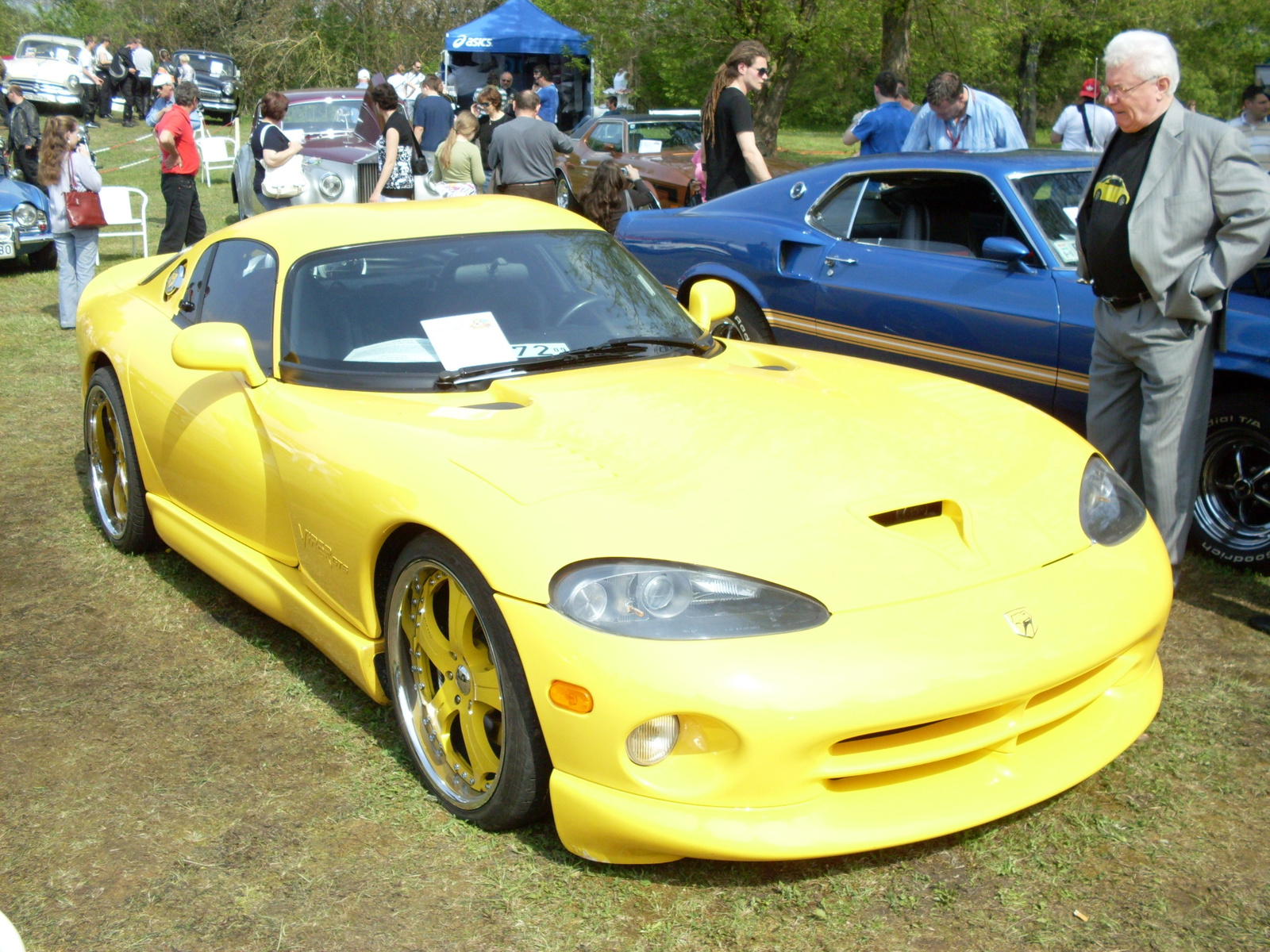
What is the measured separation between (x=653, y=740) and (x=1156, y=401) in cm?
241

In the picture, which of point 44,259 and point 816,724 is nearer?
point 816,724

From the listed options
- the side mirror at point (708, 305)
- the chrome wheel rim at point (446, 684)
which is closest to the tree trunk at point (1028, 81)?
the side mirror at point (708, 305)

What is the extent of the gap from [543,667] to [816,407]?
3.81 feet

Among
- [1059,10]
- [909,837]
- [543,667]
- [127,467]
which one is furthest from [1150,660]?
[1059,10]

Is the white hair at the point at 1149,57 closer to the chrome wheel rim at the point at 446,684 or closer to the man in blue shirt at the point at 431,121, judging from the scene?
the chrome wheel rim at the point at 446,684

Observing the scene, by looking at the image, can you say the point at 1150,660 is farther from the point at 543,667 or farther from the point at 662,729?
the point at 543,667

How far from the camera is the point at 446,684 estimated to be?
9.19 feet

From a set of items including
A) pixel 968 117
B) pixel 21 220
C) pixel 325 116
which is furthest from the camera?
pixel 325 116

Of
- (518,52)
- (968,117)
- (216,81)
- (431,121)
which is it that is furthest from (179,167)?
(216,81)

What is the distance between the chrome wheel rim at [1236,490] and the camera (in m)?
4.10

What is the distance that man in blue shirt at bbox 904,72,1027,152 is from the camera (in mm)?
7027

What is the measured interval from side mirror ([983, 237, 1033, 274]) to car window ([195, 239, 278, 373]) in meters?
2.81

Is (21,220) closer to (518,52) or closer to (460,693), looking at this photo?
(460,693)

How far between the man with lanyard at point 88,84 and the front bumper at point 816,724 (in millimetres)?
29556
